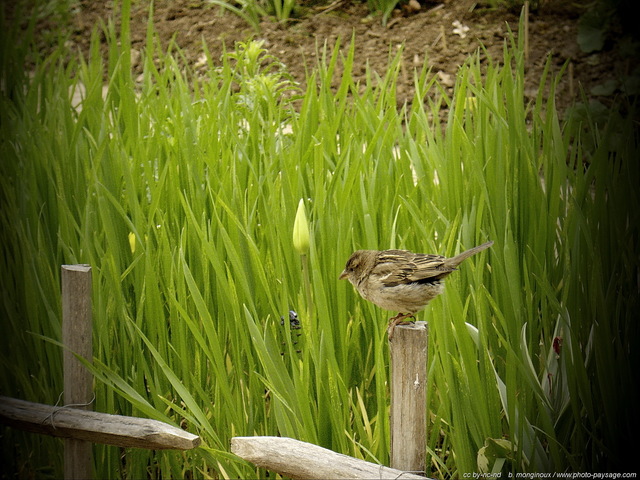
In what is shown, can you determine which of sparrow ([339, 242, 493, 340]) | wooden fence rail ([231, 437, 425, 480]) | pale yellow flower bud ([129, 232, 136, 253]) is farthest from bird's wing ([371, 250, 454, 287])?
pale yellow flower bud ([129, 232, 136, 253])

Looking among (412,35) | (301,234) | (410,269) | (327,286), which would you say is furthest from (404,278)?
(412,35)

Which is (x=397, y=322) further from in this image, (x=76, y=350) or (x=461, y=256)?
(x=76, y=350)

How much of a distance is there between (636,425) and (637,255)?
0.40 m

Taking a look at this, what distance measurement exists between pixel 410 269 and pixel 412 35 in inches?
143

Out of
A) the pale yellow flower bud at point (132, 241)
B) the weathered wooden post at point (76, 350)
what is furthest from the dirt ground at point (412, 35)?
the weathered wooden post at point (76, 350)

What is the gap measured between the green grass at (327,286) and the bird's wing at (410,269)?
108mm

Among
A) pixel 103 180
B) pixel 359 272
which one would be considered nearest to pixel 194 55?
pixel 103 180

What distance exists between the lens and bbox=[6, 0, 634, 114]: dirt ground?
4410mm

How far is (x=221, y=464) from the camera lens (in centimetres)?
180

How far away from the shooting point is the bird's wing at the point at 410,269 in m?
1.44

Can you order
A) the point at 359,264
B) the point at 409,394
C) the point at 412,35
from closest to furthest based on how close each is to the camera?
the point at 409,394
the point at 359,264
the point at 412,35

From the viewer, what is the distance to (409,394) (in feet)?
4.68

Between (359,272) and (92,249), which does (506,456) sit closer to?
(359,272)

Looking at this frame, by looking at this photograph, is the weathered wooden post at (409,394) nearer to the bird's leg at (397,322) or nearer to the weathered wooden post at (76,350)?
the bird's leg at (397,322)
